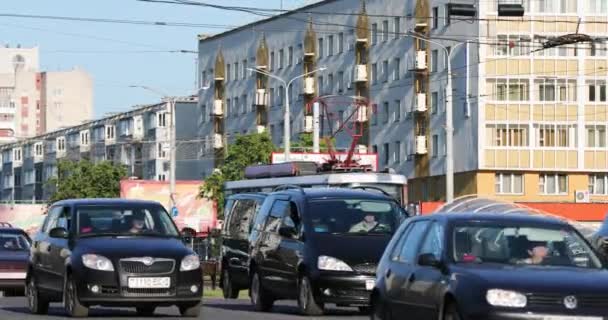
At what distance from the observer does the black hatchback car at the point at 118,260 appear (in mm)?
23766

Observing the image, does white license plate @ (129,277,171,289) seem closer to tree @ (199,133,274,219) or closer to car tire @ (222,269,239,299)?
car tire @ (222,269,239,299)

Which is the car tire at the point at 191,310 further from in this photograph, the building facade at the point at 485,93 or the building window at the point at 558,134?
the building window at the point at 558,134

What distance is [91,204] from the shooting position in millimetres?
25312

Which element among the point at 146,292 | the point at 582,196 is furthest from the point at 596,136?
the point at 146,292

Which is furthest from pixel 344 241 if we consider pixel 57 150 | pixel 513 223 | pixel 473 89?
pixel 57 150

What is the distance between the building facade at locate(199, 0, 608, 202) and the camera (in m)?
91.1

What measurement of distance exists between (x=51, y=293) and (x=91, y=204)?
54.0 inches

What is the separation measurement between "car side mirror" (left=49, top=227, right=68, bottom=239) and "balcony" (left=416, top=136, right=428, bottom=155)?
72548 millimetres

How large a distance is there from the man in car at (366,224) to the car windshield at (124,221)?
2.41m

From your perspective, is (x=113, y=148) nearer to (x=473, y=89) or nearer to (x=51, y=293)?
(x=473, y=89)

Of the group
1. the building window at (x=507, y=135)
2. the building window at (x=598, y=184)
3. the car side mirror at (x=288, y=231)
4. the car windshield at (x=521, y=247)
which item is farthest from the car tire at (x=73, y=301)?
the building window at (x=598, y=184)

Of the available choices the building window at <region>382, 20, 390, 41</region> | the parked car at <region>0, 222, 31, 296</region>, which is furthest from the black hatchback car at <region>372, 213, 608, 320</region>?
the building window at <region>382, 20, 390, 41</region>

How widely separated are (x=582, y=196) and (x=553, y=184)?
5.71ft

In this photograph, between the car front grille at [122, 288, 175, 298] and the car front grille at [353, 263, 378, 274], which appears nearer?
the car front grille at [122, 288, 175, 298]
